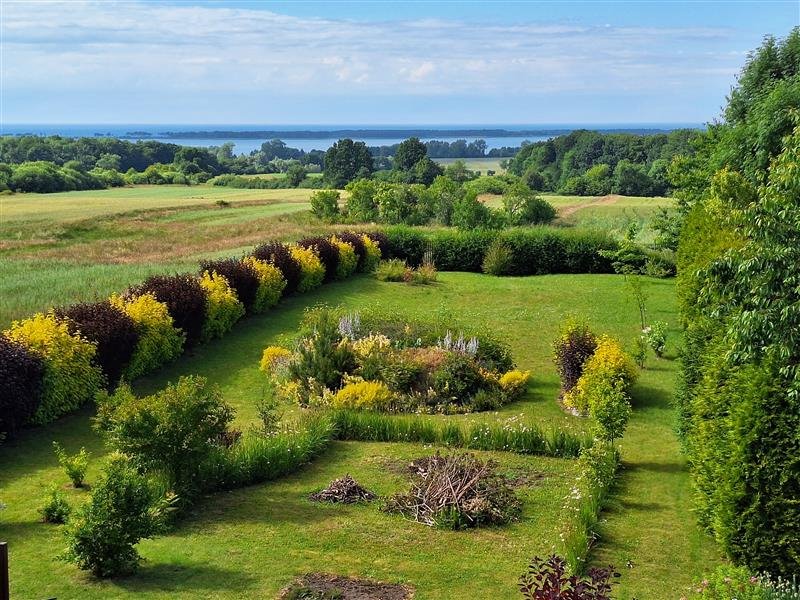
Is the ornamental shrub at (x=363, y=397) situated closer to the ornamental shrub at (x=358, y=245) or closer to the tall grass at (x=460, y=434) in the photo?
the tall grass at (x=460, y=434)

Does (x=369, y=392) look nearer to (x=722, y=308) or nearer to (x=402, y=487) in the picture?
(x=402, y=487)

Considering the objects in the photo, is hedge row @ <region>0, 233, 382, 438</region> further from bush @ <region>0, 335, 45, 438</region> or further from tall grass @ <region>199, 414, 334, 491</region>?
tall grass @ <region>199, 414, 334, 491</region>

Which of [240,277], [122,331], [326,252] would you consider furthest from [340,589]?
[326,252]

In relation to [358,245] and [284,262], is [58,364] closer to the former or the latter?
[284,262]

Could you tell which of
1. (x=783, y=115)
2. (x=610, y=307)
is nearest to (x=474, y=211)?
(x=610, y=307)

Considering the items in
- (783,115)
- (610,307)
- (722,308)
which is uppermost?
(783,115)

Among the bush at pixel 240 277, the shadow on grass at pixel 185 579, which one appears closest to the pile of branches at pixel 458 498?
the shadow on grass at pixel 185 579

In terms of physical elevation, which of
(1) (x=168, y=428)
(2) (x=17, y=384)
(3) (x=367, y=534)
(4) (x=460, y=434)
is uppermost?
(1) (x=168, y=428)

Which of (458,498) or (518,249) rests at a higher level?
(458,498)
